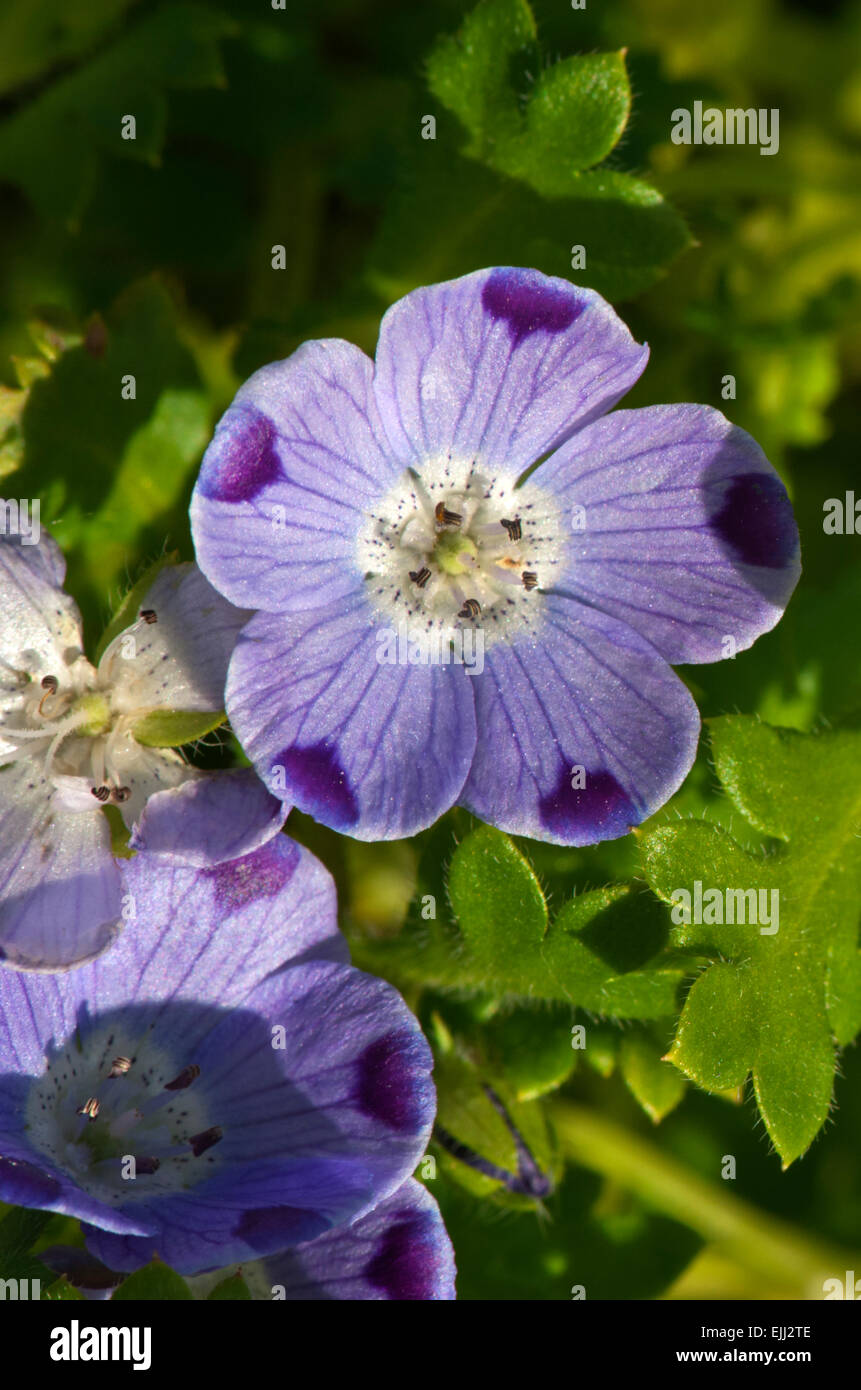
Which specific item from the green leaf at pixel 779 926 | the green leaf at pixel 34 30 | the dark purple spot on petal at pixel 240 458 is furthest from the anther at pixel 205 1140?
the green leaf at pixel 34 30

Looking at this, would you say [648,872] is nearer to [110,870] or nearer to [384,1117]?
[384,1117]

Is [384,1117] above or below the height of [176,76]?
below

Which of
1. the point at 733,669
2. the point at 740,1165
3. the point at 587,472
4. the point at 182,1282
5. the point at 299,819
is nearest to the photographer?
the point at 182,1282

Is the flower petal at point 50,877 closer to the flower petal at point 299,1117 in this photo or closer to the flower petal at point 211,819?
the flower petal at point 211,819

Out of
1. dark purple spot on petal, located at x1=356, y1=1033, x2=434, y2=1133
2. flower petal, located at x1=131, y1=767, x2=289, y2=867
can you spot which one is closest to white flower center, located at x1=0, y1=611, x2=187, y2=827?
flower petal, located at x1=131, y1=767, x2=289, y2=867

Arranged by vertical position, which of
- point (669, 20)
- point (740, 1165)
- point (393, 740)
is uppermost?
point (669, 20)

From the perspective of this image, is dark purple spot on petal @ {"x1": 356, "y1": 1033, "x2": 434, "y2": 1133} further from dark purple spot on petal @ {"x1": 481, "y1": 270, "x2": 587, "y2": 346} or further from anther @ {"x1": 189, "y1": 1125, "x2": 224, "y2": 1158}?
dark purple spot on petal @ {"x1": 481, "y1": 270, "x2": 587, "y2": 346}

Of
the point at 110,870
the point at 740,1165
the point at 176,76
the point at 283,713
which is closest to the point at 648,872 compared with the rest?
the point at 283,713
